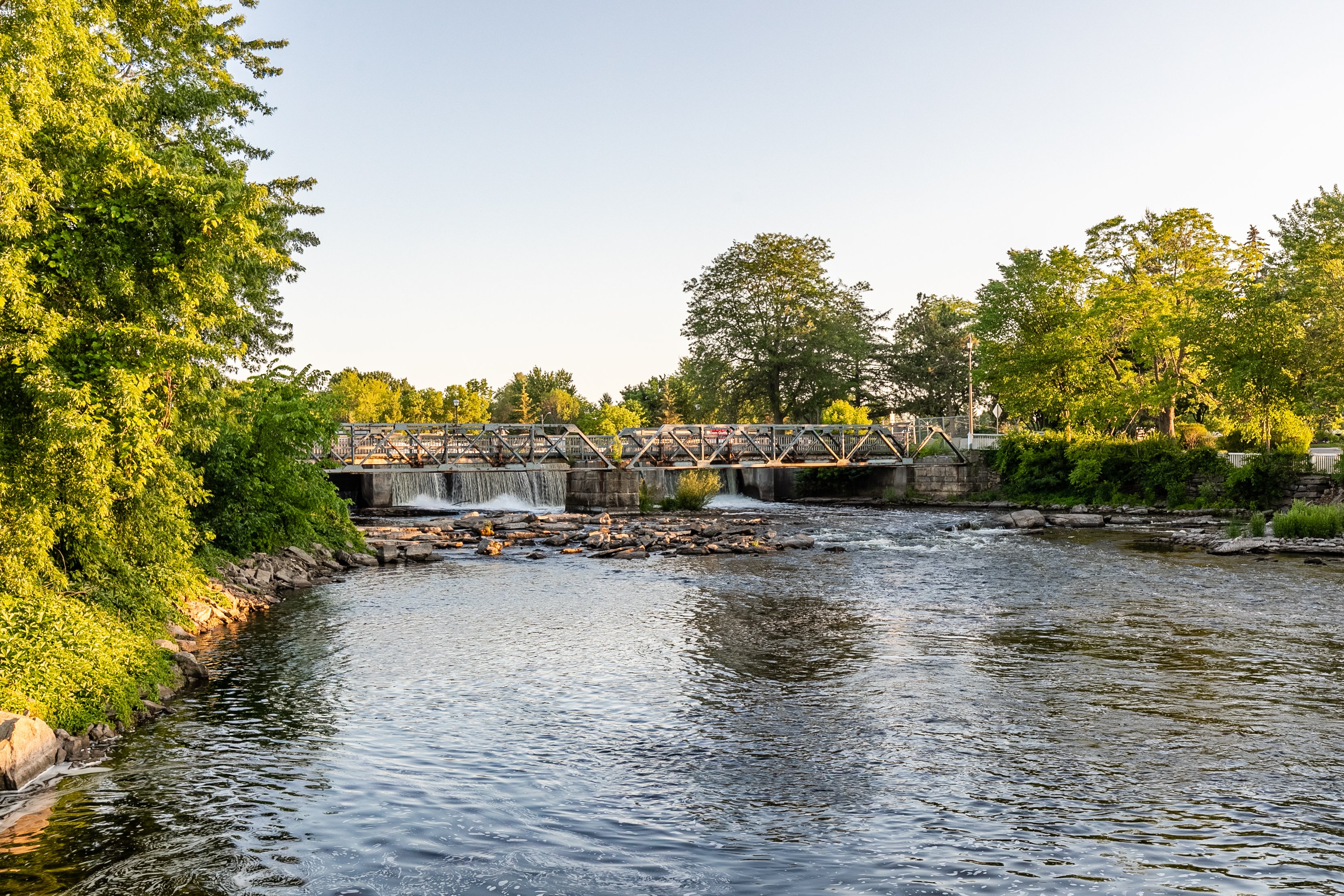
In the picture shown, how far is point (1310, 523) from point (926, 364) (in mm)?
48360

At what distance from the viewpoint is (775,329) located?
68.3 meters

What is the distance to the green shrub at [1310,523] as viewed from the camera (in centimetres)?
2733

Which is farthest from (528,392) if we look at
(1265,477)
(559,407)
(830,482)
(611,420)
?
(1265,477)

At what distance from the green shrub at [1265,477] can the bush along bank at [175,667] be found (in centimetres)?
3136

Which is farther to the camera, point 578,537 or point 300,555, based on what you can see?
point 578,537

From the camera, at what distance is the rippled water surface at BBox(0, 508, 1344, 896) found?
23.4ft

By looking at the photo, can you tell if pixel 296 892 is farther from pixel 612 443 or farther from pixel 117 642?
pixel 612 443

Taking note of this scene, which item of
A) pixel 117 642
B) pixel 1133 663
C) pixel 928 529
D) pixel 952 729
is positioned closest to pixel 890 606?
pixel 1133 663

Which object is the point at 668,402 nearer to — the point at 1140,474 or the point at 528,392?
the point at 528,392

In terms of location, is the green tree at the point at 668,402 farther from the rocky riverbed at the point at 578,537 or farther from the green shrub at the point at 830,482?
the rocky riverbed at the point at 578,537

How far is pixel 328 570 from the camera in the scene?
23.5 m

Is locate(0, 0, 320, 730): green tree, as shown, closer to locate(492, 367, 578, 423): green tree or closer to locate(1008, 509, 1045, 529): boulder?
locate(1008, 509, 1045, 529): boulder

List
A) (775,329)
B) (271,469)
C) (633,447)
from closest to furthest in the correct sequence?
(271,469)
(633,447)
(775,329)

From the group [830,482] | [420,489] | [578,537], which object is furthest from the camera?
[830,482]
